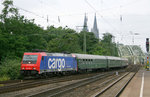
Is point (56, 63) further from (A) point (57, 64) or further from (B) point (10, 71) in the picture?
(B) point (10, 71)

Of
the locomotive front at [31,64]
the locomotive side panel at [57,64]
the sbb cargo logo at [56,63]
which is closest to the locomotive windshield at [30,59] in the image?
the locomotive front at [31,64]

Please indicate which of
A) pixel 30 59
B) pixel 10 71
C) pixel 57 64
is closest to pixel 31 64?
pixel 30 59

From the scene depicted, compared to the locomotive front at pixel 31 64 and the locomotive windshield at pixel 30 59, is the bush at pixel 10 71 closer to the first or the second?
the locomotive front at pixel 31 64

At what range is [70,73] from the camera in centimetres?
3388

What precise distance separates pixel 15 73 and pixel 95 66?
64.6ft

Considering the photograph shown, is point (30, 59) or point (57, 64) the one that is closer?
point (30, 59)

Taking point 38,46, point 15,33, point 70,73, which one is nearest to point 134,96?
point 70,73

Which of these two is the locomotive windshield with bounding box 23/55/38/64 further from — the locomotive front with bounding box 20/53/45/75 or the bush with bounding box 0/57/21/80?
the bush with bounding box 0/57/21/80

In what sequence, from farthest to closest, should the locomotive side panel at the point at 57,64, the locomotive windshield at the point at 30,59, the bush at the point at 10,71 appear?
1. the locomotive side panel at the point at 57,64
2. the bush at the point at 10,71
3. the locomotive windshield at the point at 30,59

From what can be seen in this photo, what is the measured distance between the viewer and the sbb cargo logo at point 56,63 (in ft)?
89.3

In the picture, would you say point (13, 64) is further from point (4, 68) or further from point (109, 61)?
point (109, 61)

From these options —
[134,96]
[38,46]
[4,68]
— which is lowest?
[134,96]

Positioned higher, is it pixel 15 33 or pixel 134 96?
pixel 15 33

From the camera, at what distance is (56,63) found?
93.8 feet
